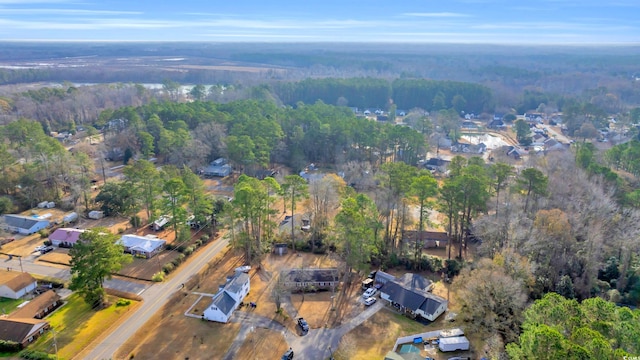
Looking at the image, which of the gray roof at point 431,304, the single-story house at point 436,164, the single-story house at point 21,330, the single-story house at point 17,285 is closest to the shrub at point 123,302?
the single-story house at point 21,330

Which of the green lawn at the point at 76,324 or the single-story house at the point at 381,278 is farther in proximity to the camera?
the single-story house at the point at 381,278

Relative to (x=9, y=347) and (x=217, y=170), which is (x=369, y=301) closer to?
(x=9, y=347)

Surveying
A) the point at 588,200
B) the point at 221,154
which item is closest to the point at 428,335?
the point at 588,200

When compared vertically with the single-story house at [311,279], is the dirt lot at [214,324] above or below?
below

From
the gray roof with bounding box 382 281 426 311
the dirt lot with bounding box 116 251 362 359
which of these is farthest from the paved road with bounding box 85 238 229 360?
the gray roof with bounding box 382 281 426 311

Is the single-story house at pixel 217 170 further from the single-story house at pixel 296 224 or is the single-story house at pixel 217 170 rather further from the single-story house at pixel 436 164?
the single-story house at pixel 436 164

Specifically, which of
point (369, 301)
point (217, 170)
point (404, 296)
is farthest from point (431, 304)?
point (217, 170)

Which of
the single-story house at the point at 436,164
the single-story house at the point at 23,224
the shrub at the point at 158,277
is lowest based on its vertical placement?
the shrub at the point at 158,277

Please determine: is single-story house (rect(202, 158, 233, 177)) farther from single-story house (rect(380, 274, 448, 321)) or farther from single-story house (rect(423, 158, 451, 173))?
single-story house (rect(380, 274, 448, 321))

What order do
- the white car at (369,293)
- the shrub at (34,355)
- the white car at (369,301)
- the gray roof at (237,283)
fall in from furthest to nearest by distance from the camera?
the white car at (369,293) < the white car at (369,301) < the gray roof at (237,283) < the shrub at (34,355)
